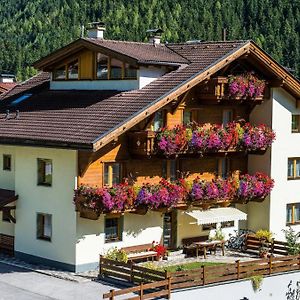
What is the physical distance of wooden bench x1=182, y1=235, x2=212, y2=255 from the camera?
3312 cm

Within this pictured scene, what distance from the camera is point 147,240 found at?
32.5m

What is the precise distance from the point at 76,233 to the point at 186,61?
29.7 ft

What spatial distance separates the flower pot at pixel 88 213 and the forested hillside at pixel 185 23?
4727 inches

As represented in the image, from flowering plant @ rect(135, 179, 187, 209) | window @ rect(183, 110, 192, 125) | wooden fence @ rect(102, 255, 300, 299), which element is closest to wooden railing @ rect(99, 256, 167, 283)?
wooden fence @ rect(102, 255, 300, 299)

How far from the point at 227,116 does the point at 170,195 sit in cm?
598

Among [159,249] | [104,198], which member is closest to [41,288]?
[104,198]

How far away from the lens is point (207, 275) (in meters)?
27.9

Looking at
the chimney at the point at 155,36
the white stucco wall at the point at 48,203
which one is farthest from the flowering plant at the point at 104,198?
Result: the chimney at the point at 155,36

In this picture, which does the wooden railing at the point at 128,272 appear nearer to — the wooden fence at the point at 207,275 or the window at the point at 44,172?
the wooden fence at the point at 207,275

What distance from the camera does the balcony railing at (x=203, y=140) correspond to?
3028cm

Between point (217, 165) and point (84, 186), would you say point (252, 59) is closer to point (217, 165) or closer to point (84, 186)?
point (217, 165)

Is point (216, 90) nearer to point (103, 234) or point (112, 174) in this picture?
point (112, 174)

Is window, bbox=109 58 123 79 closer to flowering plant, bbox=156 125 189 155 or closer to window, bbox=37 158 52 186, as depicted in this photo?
flowering plant, bbox=156 125 189 155

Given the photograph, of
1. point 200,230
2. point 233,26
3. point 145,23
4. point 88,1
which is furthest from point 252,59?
point 88,1
